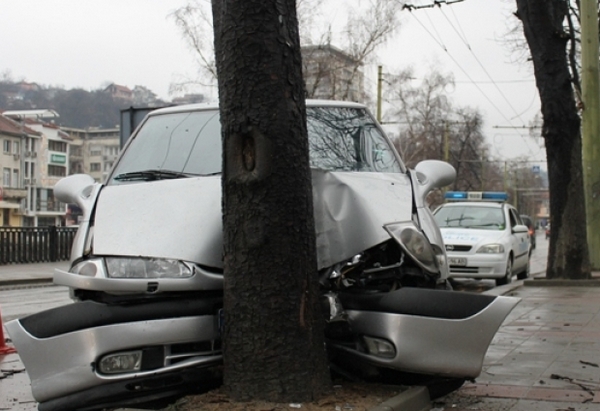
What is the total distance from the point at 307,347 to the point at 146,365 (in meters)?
0.89

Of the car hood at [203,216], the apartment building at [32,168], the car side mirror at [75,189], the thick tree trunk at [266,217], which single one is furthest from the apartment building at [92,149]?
the thick tree trunk at [266,217]

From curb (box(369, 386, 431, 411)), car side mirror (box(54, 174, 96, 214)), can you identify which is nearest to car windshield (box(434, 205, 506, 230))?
car side mirror (box(54, 174, 96, 214))

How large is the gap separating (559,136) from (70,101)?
128 metres

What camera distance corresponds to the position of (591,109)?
17.2m

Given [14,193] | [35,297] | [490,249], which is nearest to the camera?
[35,297]

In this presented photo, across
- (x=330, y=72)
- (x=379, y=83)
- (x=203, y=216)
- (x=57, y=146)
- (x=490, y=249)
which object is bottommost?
(x=490, y=249)

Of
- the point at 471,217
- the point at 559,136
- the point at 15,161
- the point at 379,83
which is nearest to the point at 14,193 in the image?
the point at 15,161

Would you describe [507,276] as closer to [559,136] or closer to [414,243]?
[559,136]

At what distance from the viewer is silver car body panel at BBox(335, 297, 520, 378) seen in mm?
4781

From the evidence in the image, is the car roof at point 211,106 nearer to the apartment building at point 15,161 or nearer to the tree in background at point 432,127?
the tree in background at point 432,127

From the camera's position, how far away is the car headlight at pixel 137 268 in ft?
15.5

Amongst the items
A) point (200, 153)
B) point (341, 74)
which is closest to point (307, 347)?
point (200, 153)

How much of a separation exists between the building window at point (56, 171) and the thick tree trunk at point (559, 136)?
104m

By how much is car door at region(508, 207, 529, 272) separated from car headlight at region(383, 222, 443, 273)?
1262cm
